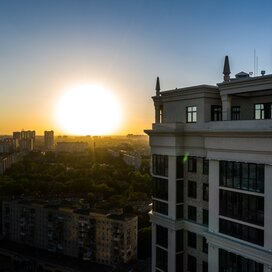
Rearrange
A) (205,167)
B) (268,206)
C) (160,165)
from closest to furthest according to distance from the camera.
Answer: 1. (268,206)
2. (205,167)
3. (160,165)

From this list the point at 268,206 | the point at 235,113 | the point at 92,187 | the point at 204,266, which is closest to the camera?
the point at 268,206

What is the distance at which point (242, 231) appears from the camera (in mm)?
18016

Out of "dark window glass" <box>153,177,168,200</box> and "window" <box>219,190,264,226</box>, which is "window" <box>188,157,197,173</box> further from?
"window" <box>219,190,264,226</box>

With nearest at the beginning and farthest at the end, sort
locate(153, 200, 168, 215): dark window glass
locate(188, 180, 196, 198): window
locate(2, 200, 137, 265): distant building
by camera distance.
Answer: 1. locate(188, 180, 196, 198): window
2. locate(153, 200, 168, 215): dark window glass
3. locate(2, 200, 137, 265): distant building

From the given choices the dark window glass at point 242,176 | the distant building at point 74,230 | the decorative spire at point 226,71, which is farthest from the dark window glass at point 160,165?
the distant building at point 74,230

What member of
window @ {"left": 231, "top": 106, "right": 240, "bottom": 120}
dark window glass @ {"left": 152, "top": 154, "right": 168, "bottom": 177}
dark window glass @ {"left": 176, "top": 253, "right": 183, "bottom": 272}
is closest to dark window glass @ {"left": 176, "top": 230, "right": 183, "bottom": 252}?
dark window glass @ {"left": 176, "top": 253, "right": 183, "bottom": 272}

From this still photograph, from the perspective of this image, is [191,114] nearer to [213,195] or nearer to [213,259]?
[213,195]

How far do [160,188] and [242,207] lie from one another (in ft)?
20.2

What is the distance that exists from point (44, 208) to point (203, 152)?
45926 millimetres

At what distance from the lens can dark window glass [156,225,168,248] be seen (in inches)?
891

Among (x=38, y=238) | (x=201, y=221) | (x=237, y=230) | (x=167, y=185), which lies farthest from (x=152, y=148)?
(x=38, y=238)

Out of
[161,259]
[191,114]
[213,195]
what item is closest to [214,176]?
[213,195]

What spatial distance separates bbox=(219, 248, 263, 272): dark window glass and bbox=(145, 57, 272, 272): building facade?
5 cm

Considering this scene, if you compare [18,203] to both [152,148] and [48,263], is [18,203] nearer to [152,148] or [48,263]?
[48,263]
